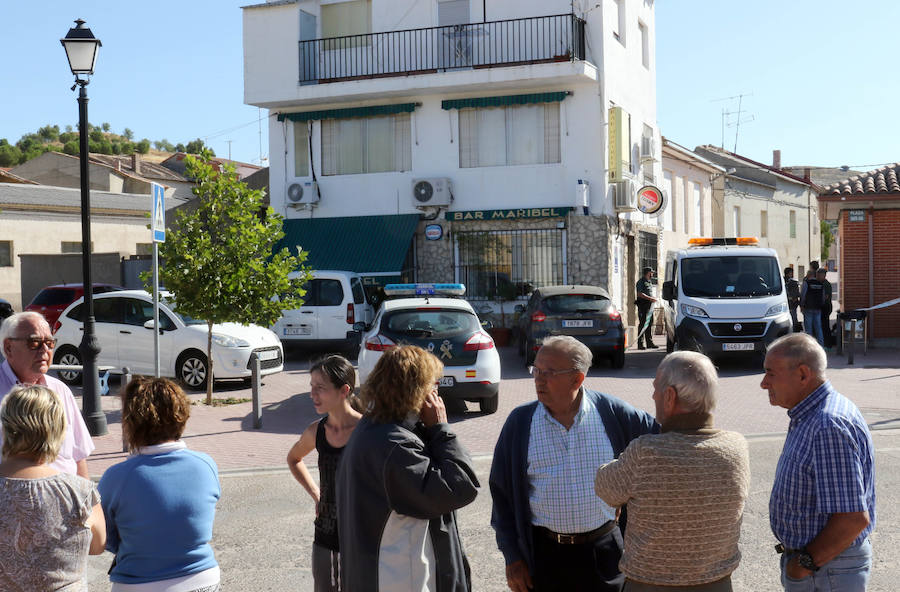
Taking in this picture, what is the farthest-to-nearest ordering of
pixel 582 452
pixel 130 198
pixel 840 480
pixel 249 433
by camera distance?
pixel 130 198 → pixel 249 433 → pixel 582 452 → pixel 840 480

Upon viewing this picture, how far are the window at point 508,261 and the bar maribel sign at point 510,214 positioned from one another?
0.43 meters

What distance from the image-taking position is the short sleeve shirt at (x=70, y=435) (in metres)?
4.20

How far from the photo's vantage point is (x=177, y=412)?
365cm

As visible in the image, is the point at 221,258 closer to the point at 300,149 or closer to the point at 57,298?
the point at 57,298

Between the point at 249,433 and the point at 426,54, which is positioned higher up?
the point at 426,54

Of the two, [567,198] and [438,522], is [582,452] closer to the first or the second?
[438,522]

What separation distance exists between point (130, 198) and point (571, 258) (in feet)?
88.3

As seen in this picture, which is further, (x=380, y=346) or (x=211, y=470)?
(x=380, y=346)

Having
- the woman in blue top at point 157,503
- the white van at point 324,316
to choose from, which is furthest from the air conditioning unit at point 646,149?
the woman in blue top at point 157,503

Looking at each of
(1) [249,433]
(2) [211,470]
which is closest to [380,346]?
(1) [249,433]

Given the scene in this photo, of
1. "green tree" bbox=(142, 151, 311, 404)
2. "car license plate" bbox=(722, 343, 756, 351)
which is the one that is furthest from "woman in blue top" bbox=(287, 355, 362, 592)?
"car license plate" bbox=(722, 343, 756, 351)

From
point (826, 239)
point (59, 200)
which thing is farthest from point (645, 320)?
point (826, 239)

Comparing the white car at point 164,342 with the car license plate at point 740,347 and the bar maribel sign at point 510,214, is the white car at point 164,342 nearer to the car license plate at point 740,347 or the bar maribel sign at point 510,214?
the car license plate at point 740,347

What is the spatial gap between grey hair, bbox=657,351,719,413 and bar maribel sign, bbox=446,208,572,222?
19.5m
